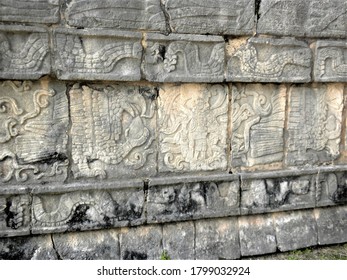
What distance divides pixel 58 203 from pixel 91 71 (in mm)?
1153

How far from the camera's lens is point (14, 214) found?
2967 millimetres

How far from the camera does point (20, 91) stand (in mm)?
2871

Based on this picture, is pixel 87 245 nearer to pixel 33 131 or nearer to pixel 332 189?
pixel 33 131

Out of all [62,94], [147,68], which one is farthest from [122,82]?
[62,94]

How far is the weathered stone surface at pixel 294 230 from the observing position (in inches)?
140

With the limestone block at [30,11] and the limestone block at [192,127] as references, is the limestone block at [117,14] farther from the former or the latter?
the limestone block at [192,127]

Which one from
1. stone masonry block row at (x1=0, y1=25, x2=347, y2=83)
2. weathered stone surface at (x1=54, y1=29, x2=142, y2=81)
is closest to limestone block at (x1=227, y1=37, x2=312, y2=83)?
stone masonry block row at (x1=0, y1=25, x2=347, y2=83)

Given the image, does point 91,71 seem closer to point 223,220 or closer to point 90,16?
point 90,16

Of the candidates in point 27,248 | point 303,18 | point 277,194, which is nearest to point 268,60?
point 303,18

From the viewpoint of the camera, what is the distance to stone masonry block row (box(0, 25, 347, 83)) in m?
2.78

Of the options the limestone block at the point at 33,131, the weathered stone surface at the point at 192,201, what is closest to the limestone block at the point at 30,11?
the limestone block at the point at 33,131

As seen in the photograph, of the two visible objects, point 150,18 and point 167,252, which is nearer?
point 150,18

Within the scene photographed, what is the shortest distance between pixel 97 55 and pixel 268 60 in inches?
60.4

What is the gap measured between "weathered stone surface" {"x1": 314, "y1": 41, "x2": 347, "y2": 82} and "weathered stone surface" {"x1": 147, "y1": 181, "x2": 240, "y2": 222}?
1.32 m
